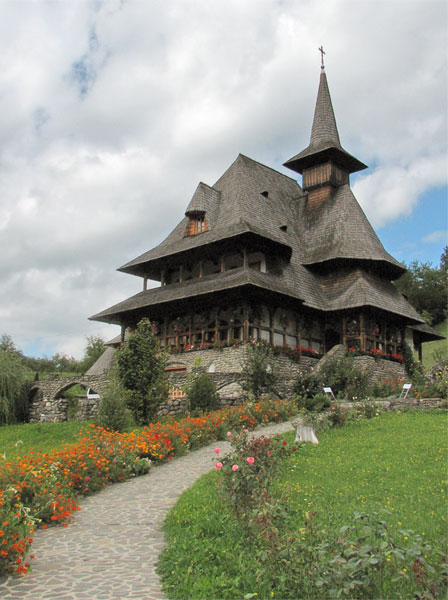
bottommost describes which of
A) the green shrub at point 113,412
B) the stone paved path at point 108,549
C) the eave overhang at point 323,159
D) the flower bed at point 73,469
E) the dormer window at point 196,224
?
the stone paved path at point 108,549

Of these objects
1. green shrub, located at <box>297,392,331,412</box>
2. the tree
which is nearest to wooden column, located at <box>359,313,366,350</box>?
green shrub, located at <box>297,392,331,412</box>

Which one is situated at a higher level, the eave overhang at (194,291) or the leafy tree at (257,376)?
the eave overhang at (194,291)

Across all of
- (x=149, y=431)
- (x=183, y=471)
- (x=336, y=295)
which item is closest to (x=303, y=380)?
(x=336, y=295)

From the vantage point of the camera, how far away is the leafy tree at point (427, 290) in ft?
173

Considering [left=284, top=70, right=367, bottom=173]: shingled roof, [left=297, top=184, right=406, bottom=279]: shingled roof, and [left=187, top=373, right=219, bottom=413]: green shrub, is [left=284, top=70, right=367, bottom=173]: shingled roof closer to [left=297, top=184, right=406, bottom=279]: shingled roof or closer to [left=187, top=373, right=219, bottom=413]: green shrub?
[left=297, top=184, right=406, bottom=279]: shingled roof

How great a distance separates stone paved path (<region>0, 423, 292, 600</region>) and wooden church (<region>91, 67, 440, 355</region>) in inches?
492

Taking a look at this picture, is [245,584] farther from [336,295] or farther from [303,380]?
[336,295]

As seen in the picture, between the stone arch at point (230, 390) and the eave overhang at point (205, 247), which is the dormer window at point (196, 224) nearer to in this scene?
the eave overhang at point (205, 247)

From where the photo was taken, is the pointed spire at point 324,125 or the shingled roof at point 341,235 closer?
the shingled roof at point 341,235

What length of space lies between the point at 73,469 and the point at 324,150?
2407 cm

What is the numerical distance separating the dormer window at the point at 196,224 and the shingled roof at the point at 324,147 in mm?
7443

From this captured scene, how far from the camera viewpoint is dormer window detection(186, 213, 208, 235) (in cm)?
2667

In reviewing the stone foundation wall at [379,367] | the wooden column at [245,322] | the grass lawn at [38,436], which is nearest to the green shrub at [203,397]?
the grass lawn at [38,436]

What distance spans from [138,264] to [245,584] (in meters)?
22.7
